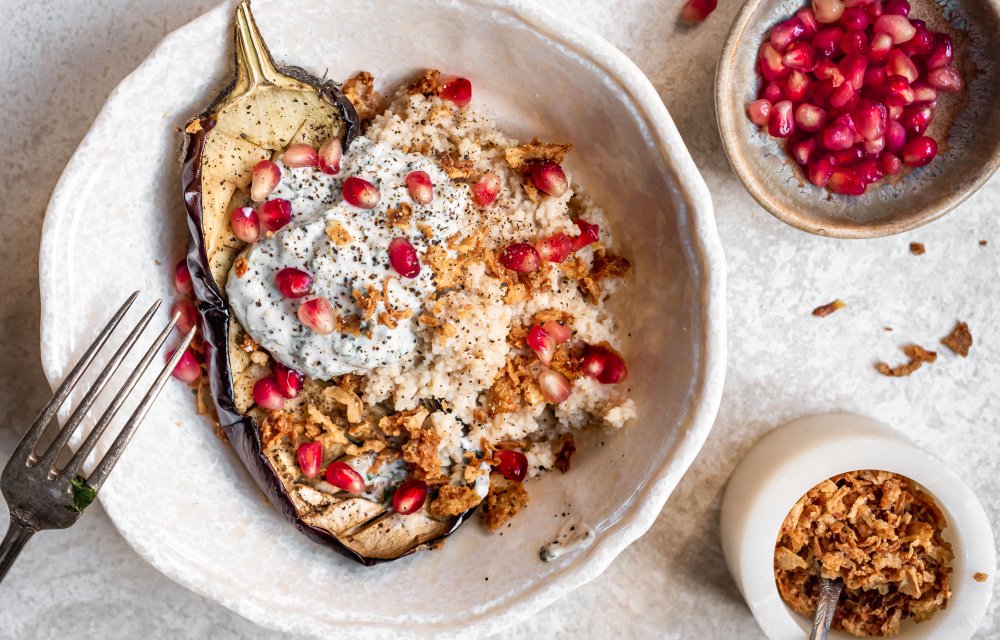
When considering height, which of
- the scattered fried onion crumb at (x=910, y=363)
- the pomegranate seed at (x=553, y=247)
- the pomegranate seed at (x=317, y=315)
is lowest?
the scattered fried onion crumb at (x=910, y=363)

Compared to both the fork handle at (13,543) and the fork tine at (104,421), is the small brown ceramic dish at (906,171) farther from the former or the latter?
the fork handle at (13,543)

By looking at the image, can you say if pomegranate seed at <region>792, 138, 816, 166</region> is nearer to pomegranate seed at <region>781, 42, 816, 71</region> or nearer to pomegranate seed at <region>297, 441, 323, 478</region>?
pomegranate seed at <region>781, 42, 816, 71</region>

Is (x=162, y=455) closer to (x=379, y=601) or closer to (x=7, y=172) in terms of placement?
(x=379, y=601)

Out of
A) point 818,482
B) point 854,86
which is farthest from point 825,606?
point 854,86

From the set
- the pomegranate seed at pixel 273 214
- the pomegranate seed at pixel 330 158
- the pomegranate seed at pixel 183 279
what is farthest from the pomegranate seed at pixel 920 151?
the pomegranate seed at pixel 183 279

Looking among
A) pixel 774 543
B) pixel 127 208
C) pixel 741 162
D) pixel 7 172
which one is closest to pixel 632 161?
pixel 741 162

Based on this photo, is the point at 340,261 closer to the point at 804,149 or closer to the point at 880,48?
the point at 804,149

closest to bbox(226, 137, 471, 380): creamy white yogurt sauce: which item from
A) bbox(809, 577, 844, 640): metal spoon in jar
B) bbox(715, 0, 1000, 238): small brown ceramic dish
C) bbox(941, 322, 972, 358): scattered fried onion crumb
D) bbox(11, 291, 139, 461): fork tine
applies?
bbox(11, 291, 139, 461): fork tine
